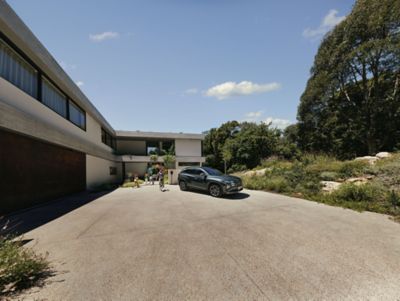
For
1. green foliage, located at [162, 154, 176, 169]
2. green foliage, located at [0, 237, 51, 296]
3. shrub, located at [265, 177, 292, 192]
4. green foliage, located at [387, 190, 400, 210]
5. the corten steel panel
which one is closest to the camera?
green foliage, located at [0, 237, 51, 296]

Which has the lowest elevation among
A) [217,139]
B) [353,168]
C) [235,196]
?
[235,196]

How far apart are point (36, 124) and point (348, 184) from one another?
518 inches

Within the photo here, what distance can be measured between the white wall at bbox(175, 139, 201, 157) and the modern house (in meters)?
12.2

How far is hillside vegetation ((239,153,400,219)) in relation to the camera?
6.61 metres

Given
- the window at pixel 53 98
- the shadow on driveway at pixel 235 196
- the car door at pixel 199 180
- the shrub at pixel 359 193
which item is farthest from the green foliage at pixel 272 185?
the window at pixel 53 98

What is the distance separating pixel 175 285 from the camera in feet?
8.74

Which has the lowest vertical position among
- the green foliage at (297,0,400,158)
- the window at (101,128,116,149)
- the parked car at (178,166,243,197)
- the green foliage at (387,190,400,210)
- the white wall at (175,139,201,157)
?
the green foliage at (387,190,400,210)

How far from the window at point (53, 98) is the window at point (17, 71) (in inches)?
31.2

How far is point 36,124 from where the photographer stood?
295 inches

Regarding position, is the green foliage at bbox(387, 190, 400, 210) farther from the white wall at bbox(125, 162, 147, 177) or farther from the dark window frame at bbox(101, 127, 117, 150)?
the white wall at bbox(125, 162, 147, 177)

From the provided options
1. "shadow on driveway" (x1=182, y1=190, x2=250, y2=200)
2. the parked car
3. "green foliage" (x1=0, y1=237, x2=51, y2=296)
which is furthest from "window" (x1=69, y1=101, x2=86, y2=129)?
"green foliage" (x1=0, y1=237, x2=51, y2=296)

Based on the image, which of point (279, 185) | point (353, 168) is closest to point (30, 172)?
point (279, 185)

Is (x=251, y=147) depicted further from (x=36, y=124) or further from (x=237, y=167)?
(x=36, y=124)

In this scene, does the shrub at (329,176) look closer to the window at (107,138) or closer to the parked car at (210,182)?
the parked car at (210,182)
